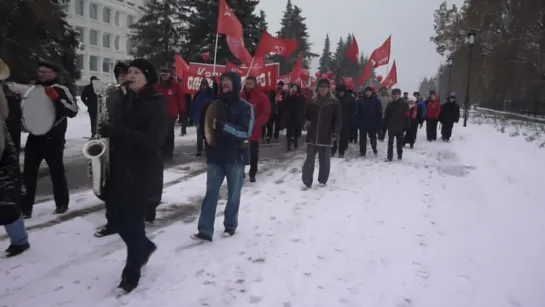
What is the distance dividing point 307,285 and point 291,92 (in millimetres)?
10973

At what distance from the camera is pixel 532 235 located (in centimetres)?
602

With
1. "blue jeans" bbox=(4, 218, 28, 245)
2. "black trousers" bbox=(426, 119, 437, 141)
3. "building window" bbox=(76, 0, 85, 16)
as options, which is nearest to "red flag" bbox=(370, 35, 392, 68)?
"black trousers" bbox=(426, 119, 437, 141)

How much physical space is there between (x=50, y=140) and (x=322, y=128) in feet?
15.1

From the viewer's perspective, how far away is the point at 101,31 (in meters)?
58.4

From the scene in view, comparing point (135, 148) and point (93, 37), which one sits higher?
point (93, 37)

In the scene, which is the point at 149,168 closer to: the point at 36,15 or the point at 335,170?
the point at 335,170

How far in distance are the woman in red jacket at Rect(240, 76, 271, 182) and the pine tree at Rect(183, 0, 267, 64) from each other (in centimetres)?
1944

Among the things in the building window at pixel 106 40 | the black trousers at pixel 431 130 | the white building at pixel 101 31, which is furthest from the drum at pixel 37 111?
the building window at pixel 106 40

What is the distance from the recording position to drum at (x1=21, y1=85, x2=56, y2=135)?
17.3 feet

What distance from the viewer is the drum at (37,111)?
5.28 metres

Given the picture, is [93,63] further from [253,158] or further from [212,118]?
[212,118]

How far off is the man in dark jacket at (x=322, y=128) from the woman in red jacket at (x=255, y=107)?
37.6 inches

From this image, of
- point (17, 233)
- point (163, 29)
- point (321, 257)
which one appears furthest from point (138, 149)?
point (163, 29)

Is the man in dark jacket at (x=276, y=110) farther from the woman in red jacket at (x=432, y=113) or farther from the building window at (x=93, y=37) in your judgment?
the building window at (x=93, y=37)
